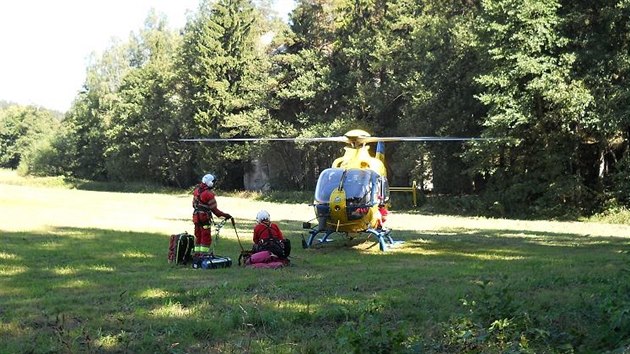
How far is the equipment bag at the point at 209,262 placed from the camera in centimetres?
1203

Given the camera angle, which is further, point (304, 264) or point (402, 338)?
point (304, 264)

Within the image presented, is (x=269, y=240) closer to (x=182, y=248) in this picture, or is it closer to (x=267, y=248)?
(x=267, y=248)

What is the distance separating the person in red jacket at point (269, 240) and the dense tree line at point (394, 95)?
57.7ft

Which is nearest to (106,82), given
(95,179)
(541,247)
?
(95,179)

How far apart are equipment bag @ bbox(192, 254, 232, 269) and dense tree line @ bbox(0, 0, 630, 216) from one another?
18.6m

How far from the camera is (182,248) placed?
12.5 meters

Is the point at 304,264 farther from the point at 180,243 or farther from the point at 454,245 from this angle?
the point at 454,245

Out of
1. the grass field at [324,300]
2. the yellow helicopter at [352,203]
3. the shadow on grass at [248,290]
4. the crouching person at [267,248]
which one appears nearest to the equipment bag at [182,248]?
the shadow on grass at [248,290]

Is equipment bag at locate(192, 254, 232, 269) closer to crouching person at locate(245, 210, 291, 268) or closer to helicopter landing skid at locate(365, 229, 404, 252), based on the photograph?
crouching person at locate(245, 210, 291, 268)

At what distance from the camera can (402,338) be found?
4.72 metres

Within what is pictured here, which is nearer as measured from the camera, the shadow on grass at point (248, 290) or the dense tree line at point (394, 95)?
the shadow on grass at point (248, 290)

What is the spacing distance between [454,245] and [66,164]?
8075cm

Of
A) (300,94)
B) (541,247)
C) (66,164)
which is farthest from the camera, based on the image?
(66,164)

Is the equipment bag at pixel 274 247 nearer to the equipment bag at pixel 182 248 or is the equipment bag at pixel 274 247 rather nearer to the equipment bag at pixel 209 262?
the equipment bag at pixel 209 262
